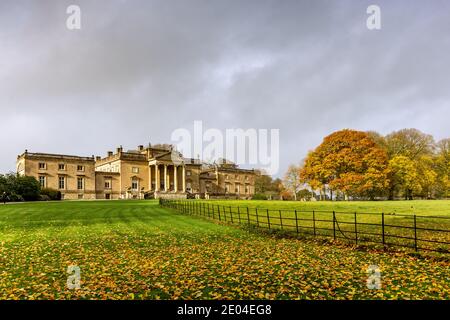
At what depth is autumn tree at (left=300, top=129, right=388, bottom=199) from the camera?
52188 mm

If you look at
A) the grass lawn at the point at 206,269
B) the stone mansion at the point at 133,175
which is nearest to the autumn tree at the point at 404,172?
the stone mansion at the point at 133,175

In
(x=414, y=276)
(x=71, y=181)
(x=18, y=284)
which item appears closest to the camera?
(x=18, y=284)

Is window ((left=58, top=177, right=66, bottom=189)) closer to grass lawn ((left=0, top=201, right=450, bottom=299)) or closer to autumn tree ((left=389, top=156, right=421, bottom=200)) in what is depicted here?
A: grass lawn ((left=0, top=201, right=450, bottom=299))

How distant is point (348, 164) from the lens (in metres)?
53.8

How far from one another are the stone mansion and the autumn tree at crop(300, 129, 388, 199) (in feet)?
102

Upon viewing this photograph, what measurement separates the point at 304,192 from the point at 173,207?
184 ft

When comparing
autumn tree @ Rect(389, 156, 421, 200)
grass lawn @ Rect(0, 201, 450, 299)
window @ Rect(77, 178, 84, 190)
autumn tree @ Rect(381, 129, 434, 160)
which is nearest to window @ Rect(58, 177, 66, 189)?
window @ Rect(77, 178, 84, 190)

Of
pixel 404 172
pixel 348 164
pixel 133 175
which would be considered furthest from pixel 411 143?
pixel 133 175

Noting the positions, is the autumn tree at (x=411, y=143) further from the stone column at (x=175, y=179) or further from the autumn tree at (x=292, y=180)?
Result: the stone column at (x=175, y=179)

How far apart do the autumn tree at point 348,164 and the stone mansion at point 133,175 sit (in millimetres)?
31217

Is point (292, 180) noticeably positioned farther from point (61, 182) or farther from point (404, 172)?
point (61, 182)

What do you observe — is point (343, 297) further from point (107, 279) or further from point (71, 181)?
point (71, 181)
